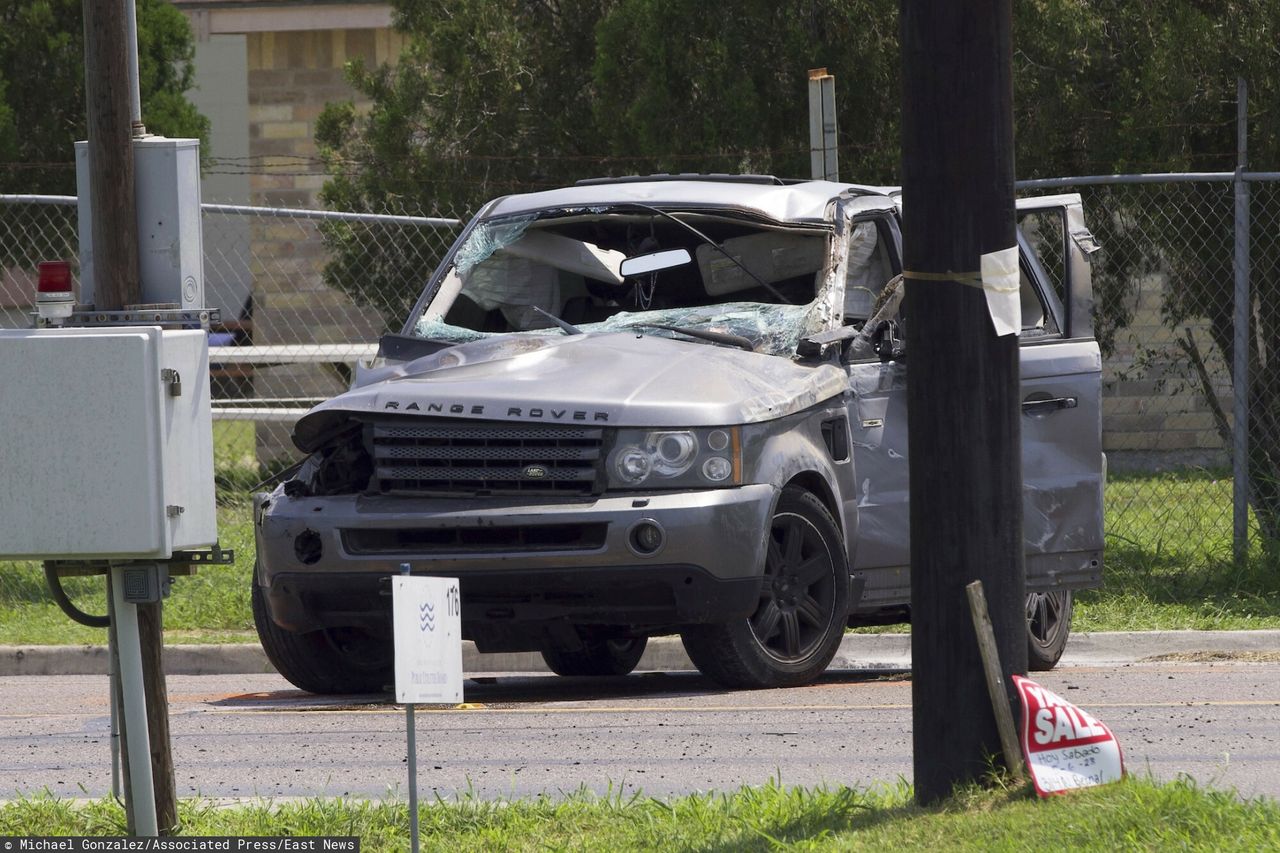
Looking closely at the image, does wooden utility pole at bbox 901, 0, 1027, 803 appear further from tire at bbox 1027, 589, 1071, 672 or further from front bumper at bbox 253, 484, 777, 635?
tire at bbox 1027, 589, 1071, 672

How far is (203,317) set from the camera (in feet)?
16.3

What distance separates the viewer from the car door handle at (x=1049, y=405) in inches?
347

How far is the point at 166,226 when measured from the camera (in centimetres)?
498

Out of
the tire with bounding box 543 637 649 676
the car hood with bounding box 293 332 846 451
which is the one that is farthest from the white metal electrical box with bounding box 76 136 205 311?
the tire with bounding box 543 637 649 676

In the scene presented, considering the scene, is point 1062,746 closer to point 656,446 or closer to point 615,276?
point 656,446

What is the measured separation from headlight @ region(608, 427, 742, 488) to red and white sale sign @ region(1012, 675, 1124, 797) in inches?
103

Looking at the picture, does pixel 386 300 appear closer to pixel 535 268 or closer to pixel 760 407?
pixel 535 268

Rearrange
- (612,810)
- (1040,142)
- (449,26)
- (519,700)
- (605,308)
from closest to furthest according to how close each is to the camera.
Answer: (612,810) < (519,700) < (605,308) < (1040,142) < (449,26)

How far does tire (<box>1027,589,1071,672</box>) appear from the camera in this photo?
920 centimetres

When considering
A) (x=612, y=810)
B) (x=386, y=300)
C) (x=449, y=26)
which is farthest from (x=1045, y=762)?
(x=449, y=26)

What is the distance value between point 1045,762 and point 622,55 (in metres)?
11.5

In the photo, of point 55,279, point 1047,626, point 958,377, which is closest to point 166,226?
point 55,279

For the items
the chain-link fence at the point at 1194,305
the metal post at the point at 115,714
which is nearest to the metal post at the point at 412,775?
the metal post at the point at 115,714

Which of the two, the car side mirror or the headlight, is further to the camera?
the car side mirror
